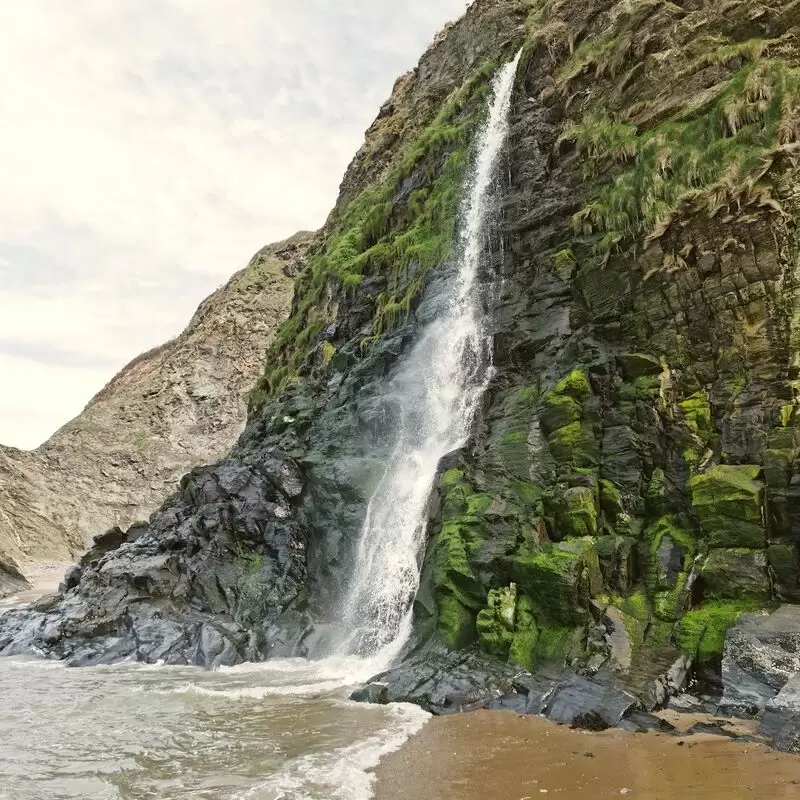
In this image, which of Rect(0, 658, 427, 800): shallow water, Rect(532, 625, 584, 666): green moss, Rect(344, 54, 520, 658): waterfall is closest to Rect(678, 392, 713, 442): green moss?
Rect(532, 625, 584, 666): green moss

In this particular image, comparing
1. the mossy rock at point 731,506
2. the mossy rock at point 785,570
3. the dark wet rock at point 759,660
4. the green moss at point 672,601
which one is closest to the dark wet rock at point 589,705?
the dark wet rock at point 759,660

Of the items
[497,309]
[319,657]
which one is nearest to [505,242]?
[497,309]

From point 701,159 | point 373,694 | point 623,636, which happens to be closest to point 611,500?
point 623,636

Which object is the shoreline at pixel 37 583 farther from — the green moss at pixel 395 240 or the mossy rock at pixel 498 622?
the mossy rock at pixel 498 622

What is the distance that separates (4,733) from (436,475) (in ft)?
34.3

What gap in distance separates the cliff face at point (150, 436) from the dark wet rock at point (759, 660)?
1998 inches

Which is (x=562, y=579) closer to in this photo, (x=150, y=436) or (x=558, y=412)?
(x=558, y=412)

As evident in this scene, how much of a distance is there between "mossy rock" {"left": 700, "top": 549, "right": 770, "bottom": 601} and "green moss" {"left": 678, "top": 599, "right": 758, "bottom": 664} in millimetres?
172

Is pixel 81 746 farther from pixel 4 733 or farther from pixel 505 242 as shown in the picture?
pixel 505 242

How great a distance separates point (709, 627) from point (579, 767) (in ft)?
15.3

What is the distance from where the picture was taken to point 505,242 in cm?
2145

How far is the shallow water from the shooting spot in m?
7.61

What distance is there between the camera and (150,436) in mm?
60094

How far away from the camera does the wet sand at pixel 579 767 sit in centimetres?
678
